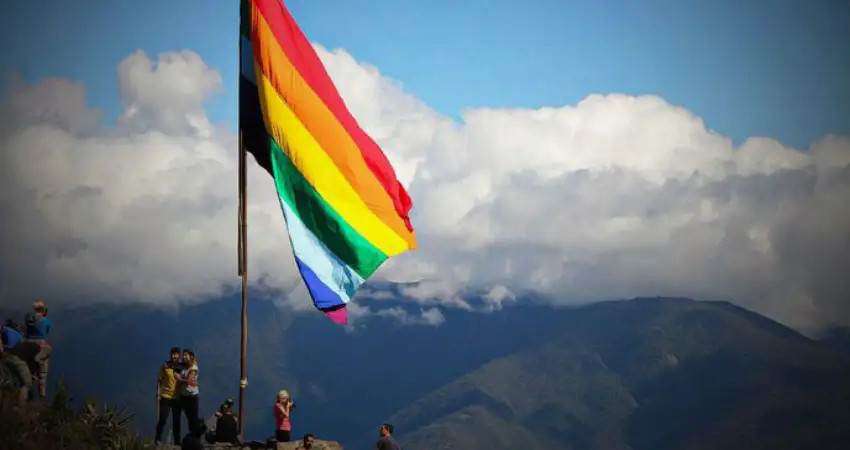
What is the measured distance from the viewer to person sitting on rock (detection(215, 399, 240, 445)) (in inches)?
1062

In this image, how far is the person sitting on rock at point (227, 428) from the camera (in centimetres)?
2698

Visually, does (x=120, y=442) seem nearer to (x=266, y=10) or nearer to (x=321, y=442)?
(x=321, y=442)

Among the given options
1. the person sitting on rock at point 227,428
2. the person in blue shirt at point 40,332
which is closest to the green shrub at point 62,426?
the person in blue shirt at point 40,332

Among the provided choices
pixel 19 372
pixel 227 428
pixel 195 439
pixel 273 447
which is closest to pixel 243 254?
pixel 195 439

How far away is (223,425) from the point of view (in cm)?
2705

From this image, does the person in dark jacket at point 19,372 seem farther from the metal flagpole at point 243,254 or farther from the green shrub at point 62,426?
the metal flagpole at point 243,254

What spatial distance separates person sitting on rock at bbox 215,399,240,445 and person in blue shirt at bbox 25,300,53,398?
4.37 metres

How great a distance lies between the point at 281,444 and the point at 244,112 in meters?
8.33

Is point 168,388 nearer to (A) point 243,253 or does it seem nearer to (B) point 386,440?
(A) point 243,253

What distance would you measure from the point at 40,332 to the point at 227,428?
16.9ft

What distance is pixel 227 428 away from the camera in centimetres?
2702

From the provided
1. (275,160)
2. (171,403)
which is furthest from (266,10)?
(171,403)

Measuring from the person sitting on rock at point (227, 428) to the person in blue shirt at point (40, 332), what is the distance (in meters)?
4.37

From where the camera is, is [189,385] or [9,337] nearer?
[189,385]
